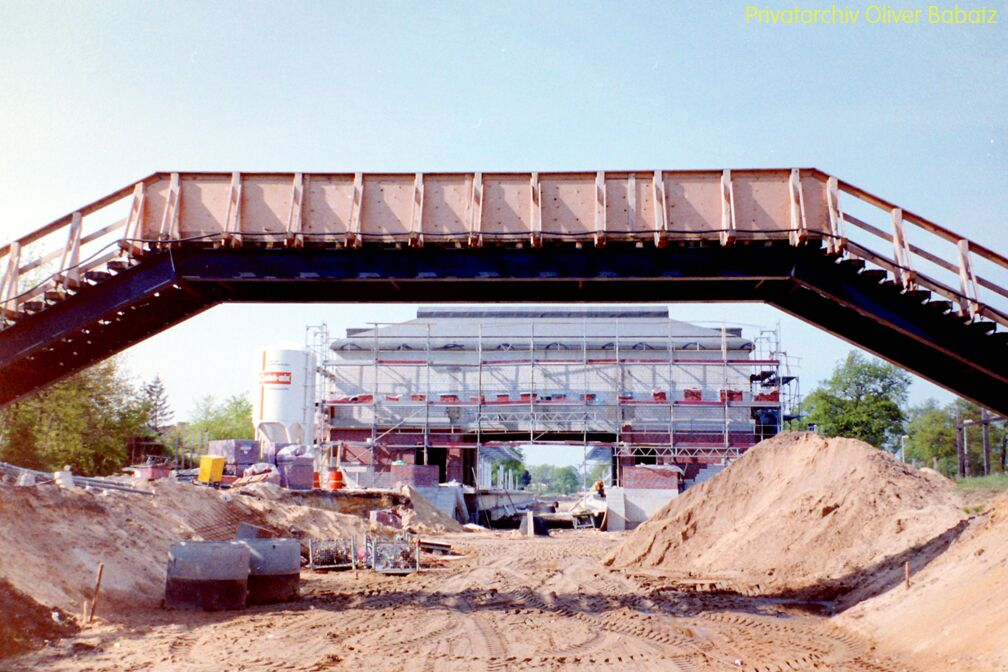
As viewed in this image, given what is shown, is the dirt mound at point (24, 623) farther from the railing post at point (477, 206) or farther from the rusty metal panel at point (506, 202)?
the rusty metal panel at point (506, 202)

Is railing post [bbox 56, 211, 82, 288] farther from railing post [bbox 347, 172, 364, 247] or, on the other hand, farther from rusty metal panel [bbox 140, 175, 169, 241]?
railing post [bbox 347, 172, 364, 247]

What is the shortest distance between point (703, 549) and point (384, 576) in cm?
923

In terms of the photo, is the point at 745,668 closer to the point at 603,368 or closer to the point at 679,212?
the point at 679,212

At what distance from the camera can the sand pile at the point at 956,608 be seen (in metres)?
9.79

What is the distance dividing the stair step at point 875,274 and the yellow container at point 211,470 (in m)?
21.9

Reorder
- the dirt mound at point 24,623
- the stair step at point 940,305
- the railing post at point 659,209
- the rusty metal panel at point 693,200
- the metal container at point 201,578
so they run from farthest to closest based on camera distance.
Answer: the rusty metal panel at point 693,200 < the railing post at point 659,209 < the metal container at point 201,578 < the stair step at point 940,305 < the dirt mound at point 24,623

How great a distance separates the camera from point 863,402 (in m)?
75.4

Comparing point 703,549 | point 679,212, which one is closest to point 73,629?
point 679,212

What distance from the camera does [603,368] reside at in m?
57.7

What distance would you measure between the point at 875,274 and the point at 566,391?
44.1 m

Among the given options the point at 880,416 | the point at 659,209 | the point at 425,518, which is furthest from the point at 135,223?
the point at 880,416

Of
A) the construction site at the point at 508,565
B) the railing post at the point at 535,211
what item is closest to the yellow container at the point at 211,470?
the construction site at the point at 508,565

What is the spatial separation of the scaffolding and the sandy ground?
3750 centimetres

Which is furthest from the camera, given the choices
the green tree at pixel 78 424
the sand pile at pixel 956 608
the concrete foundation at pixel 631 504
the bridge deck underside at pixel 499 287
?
the concrete foundation at pixel 631 504
